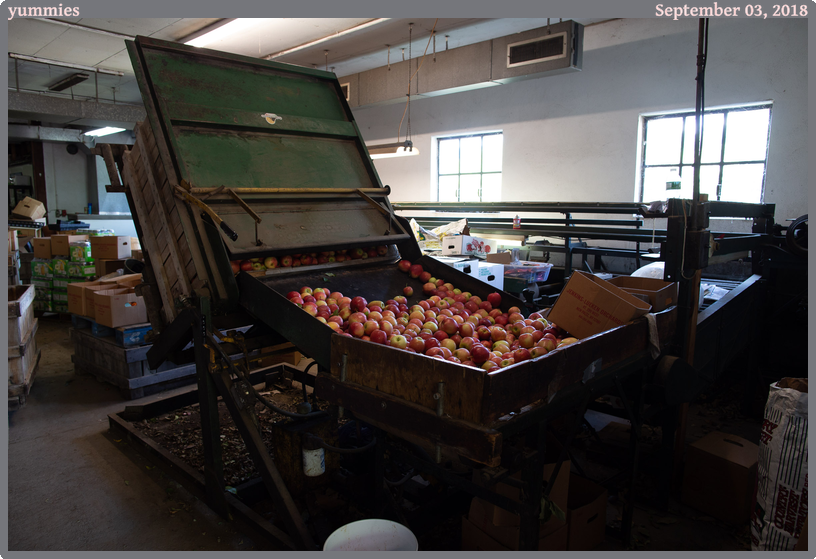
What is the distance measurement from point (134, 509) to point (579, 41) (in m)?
6.63

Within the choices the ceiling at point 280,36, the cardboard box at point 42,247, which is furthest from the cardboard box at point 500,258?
the cardboard box at point 42,247

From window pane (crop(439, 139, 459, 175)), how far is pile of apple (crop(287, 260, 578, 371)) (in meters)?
7.48

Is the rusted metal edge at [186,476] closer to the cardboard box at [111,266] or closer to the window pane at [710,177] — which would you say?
the cardboard box at [111,266]

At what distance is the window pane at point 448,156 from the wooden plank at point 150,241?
7.59m

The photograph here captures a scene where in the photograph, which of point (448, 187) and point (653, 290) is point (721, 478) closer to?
point (653, 290)

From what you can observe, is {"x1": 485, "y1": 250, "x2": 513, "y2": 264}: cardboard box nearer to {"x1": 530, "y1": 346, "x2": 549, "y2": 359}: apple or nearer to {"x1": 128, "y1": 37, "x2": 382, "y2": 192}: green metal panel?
{"x1": 128, "y1": 37, "x2": 382, "y2": 192}: green metal panel

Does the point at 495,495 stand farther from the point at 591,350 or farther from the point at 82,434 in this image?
the point at 82,434

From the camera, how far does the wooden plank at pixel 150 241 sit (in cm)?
297

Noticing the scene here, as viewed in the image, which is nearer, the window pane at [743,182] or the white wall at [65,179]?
the window pane at [743,182]

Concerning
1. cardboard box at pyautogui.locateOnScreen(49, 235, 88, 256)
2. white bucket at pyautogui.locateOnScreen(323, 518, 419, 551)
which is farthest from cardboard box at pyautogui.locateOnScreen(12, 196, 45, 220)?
white bucket at pyautogui.locateOnScreen(323, 518, 419, 551)

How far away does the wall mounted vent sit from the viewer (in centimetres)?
622

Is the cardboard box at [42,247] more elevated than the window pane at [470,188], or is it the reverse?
the window pane at [470,188]

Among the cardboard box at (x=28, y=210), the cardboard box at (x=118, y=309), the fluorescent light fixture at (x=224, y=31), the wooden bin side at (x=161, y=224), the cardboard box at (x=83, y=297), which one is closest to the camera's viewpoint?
the wooden bin side at (x=161, y=224)

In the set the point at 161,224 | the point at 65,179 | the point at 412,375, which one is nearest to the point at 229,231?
the point at 161,224
